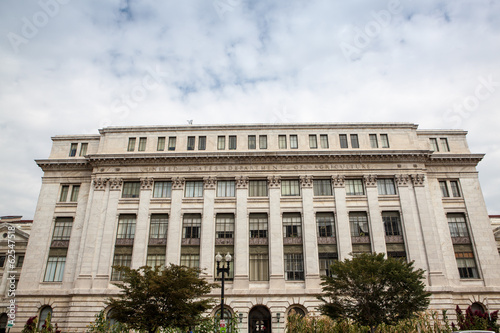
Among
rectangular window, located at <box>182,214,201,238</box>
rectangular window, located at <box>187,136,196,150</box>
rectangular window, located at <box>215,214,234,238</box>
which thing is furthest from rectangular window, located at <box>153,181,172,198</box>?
rectangular window, located at <box>215,214,234,238</box>

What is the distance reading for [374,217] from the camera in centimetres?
3712

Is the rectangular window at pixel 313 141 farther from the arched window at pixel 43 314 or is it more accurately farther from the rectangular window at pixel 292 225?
the arched window at pixel 43 314

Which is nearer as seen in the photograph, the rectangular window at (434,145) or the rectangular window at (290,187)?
the rectangular window at (290,187)

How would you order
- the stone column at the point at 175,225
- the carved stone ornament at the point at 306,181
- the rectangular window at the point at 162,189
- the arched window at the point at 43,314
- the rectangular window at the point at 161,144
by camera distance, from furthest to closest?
the rectangular window at the point at 161,144
the rectangular window at the point at 162,189
the carved stone ornament at the point at 306,181
the stone column at the point at 175,225
the arched window at the point at 43,314

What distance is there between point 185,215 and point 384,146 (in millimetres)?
23650

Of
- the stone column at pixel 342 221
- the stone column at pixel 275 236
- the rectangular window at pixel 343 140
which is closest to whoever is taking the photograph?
the stone column at pixel 275 236

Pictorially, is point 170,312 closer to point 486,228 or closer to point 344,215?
point 344,215

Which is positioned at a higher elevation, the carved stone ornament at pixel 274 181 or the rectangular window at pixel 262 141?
the rectangular window at pixel 262 141

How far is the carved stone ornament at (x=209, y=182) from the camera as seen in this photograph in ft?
127

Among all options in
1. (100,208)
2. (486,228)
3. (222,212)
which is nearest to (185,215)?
(222,212)

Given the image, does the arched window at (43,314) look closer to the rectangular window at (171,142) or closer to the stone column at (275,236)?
the rectangular window at (171,142)

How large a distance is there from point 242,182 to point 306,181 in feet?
22.9

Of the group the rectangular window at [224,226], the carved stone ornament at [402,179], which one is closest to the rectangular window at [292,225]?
the rectangular window at [224,226]

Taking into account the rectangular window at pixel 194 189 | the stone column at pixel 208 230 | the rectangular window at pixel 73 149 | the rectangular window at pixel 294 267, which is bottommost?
the rectangular window at pixel 294 267
